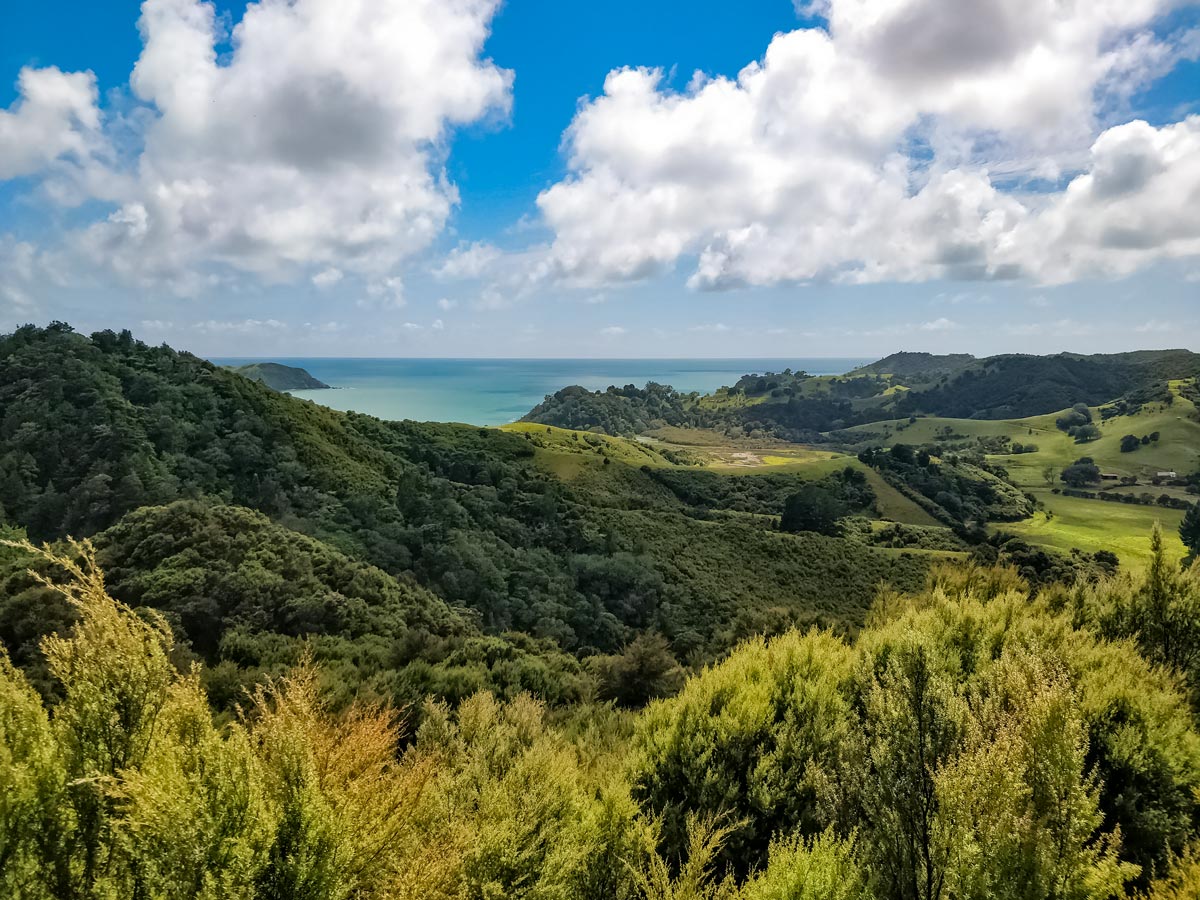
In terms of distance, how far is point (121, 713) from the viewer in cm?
644

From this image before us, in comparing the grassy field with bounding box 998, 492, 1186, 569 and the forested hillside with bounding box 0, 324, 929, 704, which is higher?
the forested hillside with bounding box 0, 324, 929, 704

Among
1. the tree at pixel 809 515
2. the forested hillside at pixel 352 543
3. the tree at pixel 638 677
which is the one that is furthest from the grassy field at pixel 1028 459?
the tree at pixel 638 677

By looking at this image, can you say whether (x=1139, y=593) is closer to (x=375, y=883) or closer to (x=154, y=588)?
(x=375, y=883)

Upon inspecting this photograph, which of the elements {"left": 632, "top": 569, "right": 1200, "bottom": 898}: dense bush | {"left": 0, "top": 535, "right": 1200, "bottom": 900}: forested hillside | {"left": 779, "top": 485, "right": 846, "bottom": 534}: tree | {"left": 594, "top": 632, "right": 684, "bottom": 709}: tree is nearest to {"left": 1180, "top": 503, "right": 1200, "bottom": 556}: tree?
{"left": 779, "top": 485, "right": 846, "bottom": 534}: tree

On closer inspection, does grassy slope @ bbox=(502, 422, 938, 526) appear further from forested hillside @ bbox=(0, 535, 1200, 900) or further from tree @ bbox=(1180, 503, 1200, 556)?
forested hillside @ bbox=(0, 535, 1200, 900)

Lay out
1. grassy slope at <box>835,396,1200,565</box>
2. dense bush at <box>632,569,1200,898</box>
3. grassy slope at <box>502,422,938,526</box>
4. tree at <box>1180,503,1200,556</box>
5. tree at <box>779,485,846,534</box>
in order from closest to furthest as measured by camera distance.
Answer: dense bush at <box>632,569,1200,898</box>, tree at <box>779,485,846,534</box>, tree at <box>1180,503,1200,556</box>, grassy slope at <box>502,422,938,526</box>, grassy slope at <box>835,396,1200,565</box>

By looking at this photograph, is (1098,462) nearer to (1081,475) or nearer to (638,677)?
(1081,475)

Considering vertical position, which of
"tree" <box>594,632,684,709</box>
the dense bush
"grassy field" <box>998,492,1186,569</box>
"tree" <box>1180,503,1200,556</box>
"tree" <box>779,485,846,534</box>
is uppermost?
the dense bush

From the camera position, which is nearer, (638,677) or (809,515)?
(638,677)

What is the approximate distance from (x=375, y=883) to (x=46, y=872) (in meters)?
3.40

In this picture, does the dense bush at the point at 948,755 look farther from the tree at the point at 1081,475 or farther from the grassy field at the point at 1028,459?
the tree at the point at 1081,475

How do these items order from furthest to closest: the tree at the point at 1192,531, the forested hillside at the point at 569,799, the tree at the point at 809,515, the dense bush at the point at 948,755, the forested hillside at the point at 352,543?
the tree at the point at 1192,531 → the tree at the point at 809,515 → the forested hillside at the point at 352,543 → the dense bush at the point at 948,755 → the forested hillside at the point at 569,799

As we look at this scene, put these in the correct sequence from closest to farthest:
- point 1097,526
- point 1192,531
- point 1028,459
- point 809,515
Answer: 1. point 809,515
2. point 1192,531
3. point 1097,526
4. point 1028,459

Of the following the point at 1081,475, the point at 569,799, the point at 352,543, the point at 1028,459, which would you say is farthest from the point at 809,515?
the point at 1028,459
